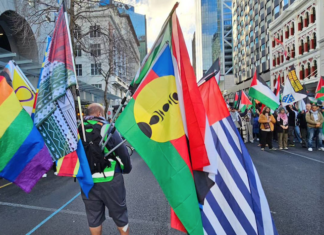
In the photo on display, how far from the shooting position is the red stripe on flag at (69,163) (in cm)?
242

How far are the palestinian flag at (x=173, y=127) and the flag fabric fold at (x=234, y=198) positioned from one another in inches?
11.1

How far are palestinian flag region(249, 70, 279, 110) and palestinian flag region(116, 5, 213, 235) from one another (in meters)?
8.74

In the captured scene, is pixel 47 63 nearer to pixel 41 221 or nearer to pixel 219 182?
pixel 219 182

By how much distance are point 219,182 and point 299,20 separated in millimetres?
42056

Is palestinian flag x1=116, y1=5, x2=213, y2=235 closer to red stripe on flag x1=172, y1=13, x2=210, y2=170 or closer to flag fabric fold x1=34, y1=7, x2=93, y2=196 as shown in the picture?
red stripe on flag x1=172, y1=13, x2=210, y2=170

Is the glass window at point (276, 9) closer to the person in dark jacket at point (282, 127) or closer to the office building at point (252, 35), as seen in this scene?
the office building at point (252, 35)

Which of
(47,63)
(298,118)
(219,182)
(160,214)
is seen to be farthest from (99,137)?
(298,118)

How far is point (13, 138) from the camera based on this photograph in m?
2.31

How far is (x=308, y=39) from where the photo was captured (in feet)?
113

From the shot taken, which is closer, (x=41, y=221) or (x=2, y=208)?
(x=41, y=221)

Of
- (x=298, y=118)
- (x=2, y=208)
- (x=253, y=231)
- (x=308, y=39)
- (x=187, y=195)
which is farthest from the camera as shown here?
(x=308, y=39)

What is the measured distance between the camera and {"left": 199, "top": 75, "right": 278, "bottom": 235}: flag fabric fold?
2.39 metres

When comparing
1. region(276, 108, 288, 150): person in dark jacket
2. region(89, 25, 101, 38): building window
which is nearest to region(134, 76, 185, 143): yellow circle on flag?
region(276, 108, 288, 150): person in dark jacket

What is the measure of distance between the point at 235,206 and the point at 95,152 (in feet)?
5.06
